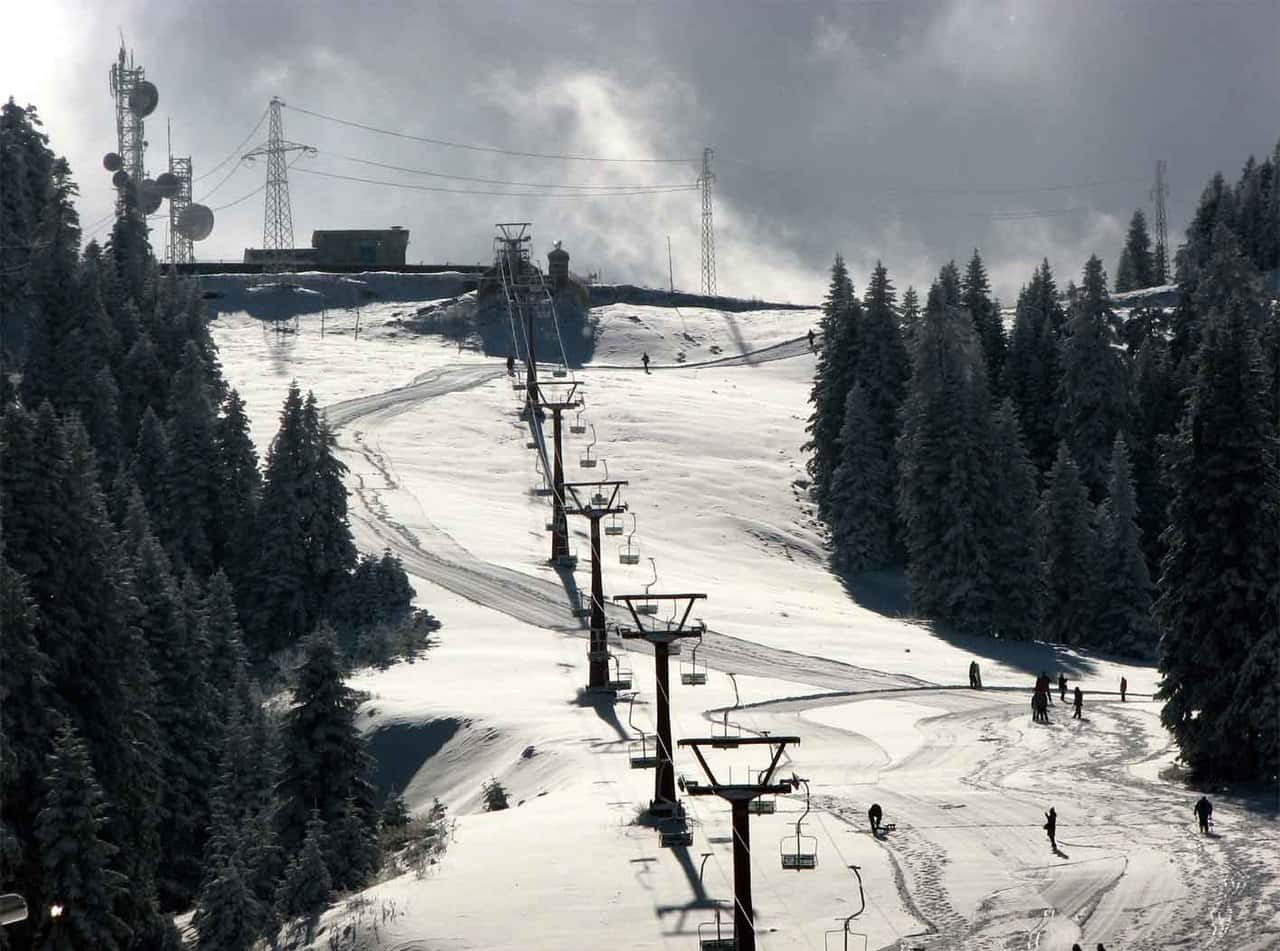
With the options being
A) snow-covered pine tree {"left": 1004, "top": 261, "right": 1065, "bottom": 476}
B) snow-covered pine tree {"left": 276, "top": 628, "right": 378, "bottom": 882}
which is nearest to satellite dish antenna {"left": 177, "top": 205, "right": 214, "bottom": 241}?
snow-covered pine tree {"left": 1004, "top": 261, "right": 1065, "bottom": 476}

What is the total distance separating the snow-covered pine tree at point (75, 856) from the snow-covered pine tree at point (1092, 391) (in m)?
63.7

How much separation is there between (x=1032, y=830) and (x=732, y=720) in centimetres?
1314

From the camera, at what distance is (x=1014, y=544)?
Answer: 7212 cm

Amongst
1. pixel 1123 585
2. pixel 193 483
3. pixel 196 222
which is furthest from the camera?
pixel 196 222

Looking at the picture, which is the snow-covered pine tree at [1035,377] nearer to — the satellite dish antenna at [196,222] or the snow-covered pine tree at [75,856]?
the satellite dish antenna at [196,222]

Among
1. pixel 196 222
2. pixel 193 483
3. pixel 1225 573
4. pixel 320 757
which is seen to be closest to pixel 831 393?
pixel 193 483

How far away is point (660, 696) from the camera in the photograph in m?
35.2

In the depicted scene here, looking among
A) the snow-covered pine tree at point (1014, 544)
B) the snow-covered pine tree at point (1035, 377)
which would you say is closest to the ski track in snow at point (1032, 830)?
the snow-covered pine tree at point (1014, 544)

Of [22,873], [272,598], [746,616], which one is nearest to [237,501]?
[272,598]

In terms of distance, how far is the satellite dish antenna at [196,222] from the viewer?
12656cm

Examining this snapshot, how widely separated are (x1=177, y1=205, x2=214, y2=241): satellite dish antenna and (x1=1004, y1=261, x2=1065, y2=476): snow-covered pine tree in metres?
59.7

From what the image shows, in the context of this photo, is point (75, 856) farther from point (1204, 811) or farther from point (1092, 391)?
point (1092, 391)

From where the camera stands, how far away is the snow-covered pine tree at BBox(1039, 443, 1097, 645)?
242ft

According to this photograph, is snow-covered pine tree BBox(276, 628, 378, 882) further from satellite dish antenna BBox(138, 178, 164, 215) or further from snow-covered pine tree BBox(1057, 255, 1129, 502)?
satellite dish antenna BBox(138, 178, 164, 215)
